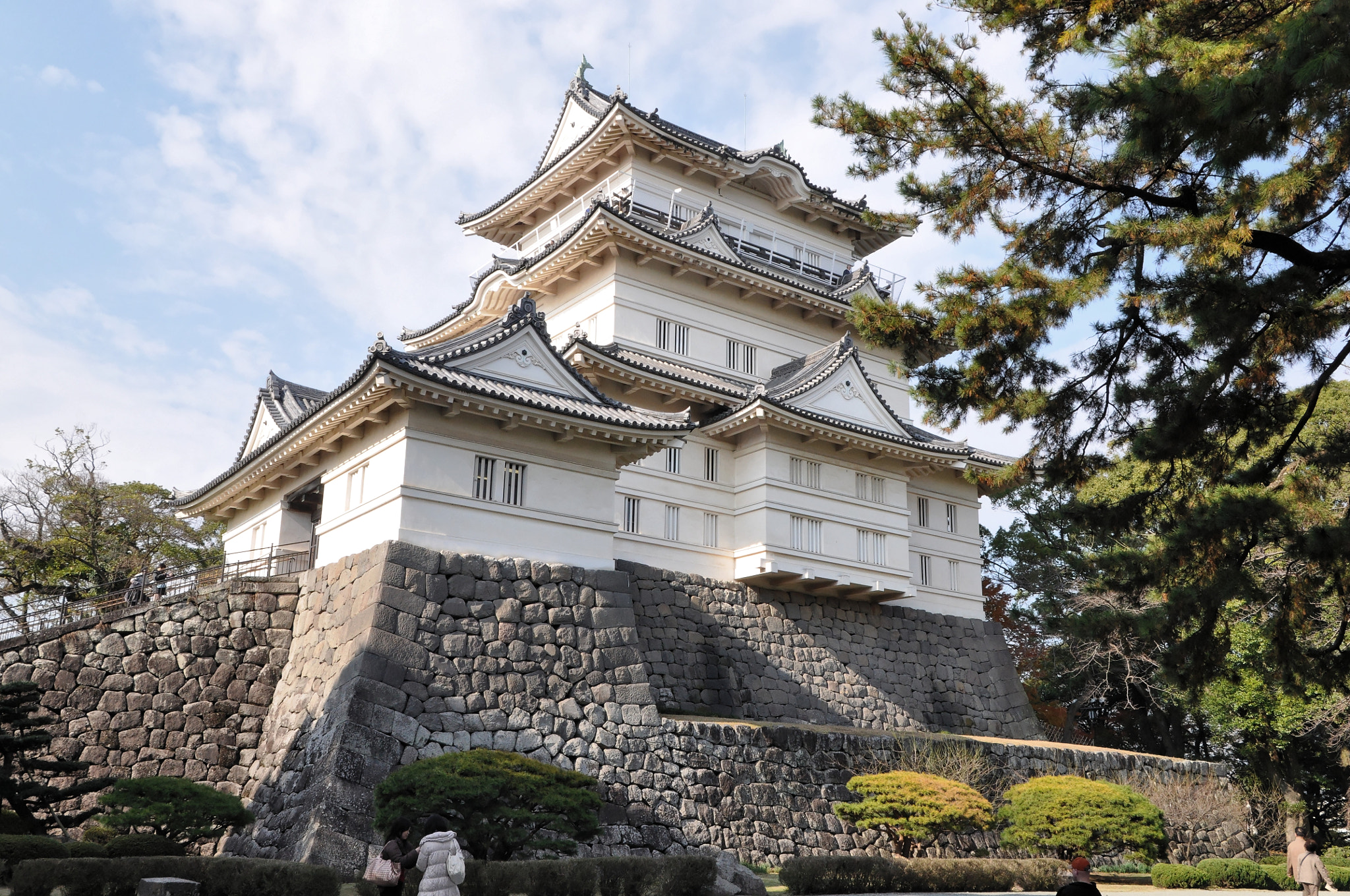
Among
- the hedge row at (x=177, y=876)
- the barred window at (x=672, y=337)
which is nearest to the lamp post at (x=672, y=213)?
the barred window at (x=672, y=337)

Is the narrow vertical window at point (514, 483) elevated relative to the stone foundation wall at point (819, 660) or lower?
elevated

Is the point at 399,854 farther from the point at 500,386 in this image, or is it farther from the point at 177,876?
the point at 500,386

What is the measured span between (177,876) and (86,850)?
5.49 feet

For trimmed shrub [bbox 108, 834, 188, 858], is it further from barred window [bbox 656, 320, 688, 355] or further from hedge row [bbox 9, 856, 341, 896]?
barred window [bbox 656, 320, 688, 355]

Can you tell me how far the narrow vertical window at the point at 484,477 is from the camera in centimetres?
1761

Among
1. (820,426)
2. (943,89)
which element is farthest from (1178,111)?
(820,426)

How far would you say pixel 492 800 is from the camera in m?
12.9

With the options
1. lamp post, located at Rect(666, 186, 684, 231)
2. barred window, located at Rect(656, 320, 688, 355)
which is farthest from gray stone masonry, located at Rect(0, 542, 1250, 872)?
lamp post, located at Rect(666, 186, 684, 231)

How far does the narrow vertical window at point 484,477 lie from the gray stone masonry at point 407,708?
1129 mm

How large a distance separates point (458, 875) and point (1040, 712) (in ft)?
107

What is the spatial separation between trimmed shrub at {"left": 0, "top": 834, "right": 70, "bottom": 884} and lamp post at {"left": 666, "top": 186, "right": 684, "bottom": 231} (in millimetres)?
20190

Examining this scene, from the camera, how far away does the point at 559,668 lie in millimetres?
17109

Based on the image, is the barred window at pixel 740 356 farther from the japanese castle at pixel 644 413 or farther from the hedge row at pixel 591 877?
the hedge row at pixel 591 877

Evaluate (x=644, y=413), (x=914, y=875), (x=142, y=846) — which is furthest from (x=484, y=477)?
(x=914, y=875)
